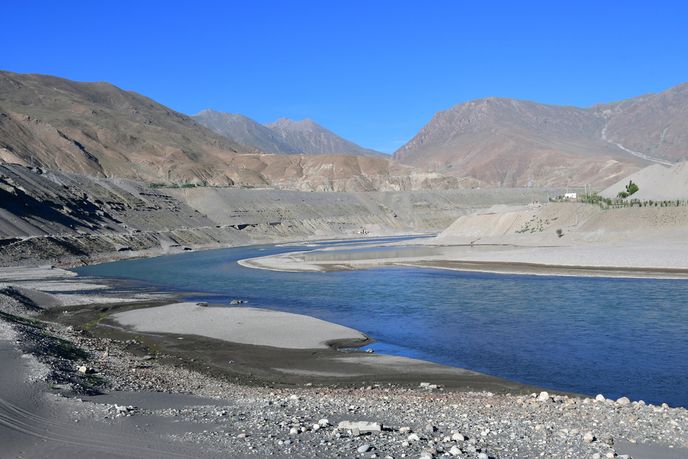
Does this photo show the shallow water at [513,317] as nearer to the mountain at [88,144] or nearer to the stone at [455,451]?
the stone at [455,451]

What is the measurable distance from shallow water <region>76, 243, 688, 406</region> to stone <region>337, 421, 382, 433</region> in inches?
285

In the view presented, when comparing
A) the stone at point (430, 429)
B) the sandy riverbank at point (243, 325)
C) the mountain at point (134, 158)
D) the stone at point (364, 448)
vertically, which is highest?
the mountain at point (134, 158)

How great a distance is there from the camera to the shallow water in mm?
17719

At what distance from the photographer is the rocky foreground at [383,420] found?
32.7 ft

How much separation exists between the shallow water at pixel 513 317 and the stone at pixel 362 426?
7.24 meters

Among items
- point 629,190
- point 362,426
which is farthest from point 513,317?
point 629,190

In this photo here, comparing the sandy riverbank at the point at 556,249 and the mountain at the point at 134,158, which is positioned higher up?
the mountain at the point at 134,158

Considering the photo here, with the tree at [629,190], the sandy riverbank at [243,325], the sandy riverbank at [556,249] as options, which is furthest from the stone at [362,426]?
the tree at [629,190]

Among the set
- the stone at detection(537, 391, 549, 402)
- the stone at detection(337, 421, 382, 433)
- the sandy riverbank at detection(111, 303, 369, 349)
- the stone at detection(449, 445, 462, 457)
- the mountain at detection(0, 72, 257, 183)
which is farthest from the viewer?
the mountain at detection(0, 72, 257, 183)

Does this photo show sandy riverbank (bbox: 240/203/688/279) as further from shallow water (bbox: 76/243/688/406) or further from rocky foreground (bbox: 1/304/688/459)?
rocky foreground (bbox: 1/304/688/459)

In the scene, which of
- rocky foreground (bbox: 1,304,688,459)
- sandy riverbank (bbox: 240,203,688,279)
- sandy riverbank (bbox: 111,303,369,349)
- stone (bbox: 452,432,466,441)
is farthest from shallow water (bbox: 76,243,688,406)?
stone (bbox: 452,432,466,441)

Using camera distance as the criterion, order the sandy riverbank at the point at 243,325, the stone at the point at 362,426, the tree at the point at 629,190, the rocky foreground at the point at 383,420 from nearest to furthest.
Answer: the rocky foreground at the point at 383,420, the stone at the point at 362,426, the sandy riverbank at the point at 243,325, the tree at the point at 629,190

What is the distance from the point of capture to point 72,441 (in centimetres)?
1001

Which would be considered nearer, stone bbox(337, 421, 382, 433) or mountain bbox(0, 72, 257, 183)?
stone bbox(337, 421, 382, 433)
